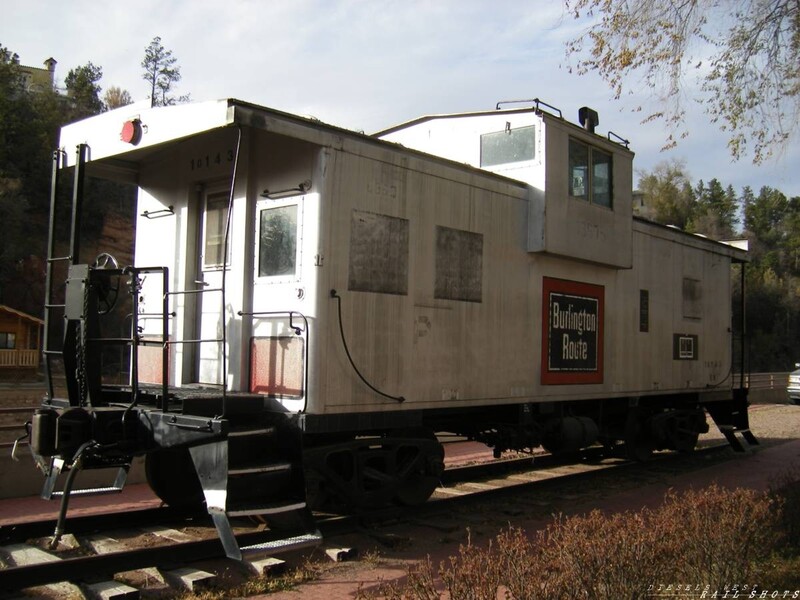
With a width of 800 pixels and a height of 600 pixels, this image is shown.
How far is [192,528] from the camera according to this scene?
670 cm

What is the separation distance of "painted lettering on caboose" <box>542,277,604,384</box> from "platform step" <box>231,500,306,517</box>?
396cm

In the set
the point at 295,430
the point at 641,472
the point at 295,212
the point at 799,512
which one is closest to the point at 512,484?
the point at 641,472

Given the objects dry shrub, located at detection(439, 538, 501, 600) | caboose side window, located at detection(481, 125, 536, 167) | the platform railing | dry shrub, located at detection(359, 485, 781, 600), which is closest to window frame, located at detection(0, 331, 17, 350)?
the platform railing

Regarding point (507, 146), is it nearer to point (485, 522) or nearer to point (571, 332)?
point (571, 332)

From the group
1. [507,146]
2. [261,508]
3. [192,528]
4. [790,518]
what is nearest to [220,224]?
[192,528]

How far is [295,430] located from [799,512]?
434 centimetres

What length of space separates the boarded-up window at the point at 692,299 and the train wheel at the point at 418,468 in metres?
6.12

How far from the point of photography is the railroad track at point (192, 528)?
197 inches

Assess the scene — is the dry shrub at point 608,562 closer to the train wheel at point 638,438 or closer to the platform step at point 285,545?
the platform step at point 285,545

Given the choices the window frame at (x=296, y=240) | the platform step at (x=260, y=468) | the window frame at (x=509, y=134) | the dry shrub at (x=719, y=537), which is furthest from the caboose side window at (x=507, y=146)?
the platform step at (x=260, y=468)

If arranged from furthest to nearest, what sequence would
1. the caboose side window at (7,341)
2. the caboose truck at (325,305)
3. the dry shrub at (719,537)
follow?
1. the caboose side window at (7,341)
2. the caboose truck at (325,305)
3. the dry shrub at (719,537)

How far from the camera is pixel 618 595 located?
401 cm

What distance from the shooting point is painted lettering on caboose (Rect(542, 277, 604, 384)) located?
8.72 meters

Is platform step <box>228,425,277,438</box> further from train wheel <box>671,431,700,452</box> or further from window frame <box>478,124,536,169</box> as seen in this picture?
train wheel <box>671,431,700,452</box>
